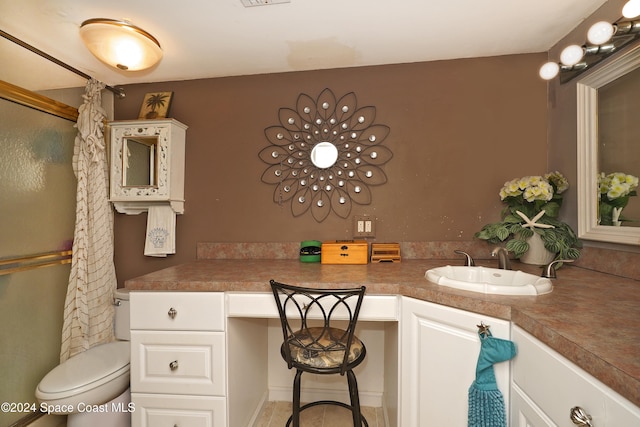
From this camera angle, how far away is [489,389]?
3.03 ft

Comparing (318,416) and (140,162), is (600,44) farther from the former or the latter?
(140,162)

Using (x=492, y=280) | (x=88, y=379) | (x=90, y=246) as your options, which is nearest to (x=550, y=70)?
(x=492, y=280)

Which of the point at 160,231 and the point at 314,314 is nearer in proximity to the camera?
the point at 314,314

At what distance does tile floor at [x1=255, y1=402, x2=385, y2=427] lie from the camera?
1677mm

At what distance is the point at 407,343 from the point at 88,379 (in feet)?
4.75

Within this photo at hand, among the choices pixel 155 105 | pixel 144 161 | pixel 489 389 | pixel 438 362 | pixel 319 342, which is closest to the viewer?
pixel 489 389

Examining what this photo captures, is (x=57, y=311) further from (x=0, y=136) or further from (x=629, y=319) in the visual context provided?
(x=629, y=319)

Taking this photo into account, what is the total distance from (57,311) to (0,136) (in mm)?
1057

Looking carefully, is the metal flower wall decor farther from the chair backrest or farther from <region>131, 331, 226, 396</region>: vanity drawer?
<region>131, 331, 226, 396</region>: vanity drawer

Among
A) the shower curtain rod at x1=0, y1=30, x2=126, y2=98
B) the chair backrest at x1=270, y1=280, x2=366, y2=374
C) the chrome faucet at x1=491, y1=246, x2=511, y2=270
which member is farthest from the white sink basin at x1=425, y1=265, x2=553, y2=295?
the shower curtain rod at x1=0, y1=30, x2=126, y2=98

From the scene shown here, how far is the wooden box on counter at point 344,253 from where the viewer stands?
66.7 inches

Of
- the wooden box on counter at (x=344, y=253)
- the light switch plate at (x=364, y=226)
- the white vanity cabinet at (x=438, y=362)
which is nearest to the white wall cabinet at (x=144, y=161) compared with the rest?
the wooden box on counter at (x=344, y=253)

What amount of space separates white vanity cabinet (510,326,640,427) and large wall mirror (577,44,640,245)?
827mm

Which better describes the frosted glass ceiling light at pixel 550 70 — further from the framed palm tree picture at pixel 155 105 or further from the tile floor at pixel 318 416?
the framed palm tree picture at pixel 155 105
